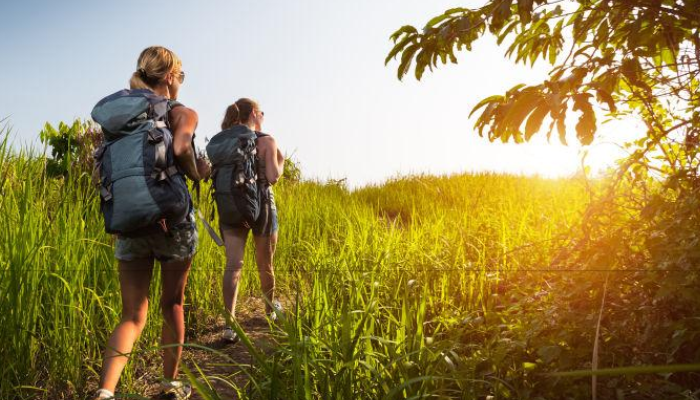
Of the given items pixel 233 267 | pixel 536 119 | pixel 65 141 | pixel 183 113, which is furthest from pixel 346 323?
pixel 65 141

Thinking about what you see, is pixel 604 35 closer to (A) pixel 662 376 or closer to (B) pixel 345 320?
(A) pixel 662 376

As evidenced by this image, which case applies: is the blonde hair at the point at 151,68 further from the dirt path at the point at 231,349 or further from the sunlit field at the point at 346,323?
the dirt path at the point at 231,349

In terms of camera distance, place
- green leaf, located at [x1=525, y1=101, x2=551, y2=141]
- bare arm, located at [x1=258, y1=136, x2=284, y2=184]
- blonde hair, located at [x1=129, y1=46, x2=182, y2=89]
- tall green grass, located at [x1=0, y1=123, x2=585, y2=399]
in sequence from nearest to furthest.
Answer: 1. green leaf, located at [x1=525, y1=101, x2=551, y2=141]
2. tall green grass, located at [x1=0, y1=123, x2=585, y2=399]
3. blonde hair, located at [x1=129, y1=46, x2=182, y2=89]
4. bare arm, located at [x1=258, y1=136, x2=284, y2=184]

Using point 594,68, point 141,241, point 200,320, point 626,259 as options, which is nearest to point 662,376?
point 626,259

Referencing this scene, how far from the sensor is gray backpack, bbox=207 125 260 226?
3.69 m

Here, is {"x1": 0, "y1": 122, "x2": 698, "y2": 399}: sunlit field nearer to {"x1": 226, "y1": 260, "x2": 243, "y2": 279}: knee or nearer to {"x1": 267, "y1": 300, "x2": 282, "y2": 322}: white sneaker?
{"x1": 267, "y1": 300, "x2": 282, "y2": 322}: white sneaker

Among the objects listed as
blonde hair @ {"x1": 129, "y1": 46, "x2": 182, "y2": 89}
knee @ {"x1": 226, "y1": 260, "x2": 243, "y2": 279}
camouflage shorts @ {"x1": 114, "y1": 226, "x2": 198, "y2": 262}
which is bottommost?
knee @ {"x1": 226, "y1": 260, "x2": 243, "y2": 279}

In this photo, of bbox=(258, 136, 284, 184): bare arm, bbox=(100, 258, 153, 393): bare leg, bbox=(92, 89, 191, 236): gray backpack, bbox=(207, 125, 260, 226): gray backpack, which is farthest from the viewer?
bbox=(258, 136, 284, 184): bare arm

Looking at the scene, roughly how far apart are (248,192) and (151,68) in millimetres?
1359

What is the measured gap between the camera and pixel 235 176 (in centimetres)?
369

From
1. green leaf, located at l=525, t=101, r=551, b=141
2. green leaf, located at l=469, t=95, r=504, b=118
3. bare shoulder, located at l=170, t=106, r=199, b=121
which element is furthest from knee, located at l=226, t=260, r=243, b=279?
green leaf, located at l=525, t=101, r=551, b=141

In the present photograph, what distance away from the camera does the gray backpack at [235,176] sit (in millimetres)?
3686

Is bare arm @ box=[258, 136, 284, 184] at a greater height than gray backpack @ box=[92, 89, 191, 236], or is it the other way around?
bare arm @ box=[258, 136, 284, 184]

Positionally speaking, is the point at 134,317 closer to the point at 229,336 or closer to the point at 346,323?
the point at 346,323
